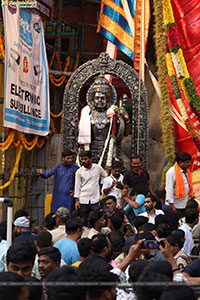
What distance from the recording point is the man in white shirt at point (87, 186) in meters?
11.4

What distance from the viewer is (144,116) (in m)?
14.4

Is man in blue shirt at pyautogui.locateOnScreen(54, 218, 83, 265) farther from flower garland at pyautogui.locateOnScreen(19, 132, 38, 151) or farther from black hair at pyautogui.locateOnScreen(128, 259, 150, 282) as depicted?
flower garland at pyautogui.locateOnScreen(19, 132, 38, 151)

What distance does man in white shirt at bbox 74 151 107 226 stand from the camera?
11.4 m

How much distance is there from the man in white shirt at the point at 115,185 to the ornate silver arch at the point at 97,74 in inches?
99.1

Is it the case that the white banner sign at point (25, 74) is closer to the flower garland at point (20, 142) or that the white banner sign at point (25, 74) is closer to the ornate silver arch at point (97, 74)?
the flower garland at point (20, 142)

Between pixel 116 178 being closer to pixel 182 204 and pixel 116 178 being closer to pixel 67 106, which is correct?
pixel 182 204

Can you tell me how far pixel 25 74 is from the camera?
14.0m

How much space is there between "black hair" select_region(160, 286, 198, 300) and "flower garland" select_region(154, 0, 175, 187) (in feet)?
34.3

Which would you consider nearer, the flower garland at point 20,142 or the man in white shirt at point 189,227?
the man in white shirt at point 189,227

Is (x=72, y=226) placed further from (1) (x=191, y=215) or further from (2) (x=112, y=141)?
(2) (x=112, y=141)

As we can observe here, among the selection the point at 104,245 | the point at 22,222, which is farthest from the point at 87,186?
the point at 104,245

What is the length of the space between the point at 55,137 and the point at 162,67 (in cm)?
314

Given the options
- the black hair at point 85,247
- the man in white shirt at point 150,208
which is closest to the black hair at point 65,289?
the black hair at point 85,247

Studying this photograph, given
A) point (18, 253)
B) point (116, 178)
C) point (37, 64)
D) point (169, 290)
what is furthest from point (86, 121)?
point (169, 290)
